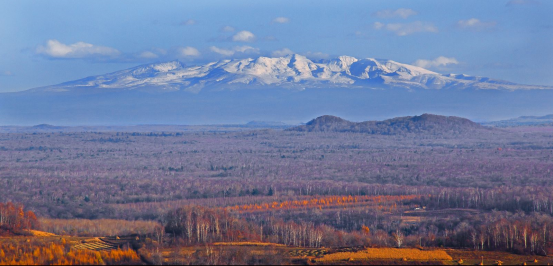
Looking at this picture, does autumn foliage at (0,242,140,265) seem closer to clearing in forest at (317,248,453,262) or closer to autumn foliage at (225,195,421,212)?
clearing in forest at (317,248,453,262)

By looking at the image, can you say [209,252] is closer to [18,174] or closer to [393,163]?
[18,174]

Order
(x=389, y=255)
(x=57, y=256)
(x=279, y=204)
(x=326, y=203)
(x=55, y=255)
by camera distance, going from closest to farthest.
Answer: (x=57, y=256) → (x=55, y=255) → (x=389, y=255) → (x=279, y=204) → (x=326, y=203)

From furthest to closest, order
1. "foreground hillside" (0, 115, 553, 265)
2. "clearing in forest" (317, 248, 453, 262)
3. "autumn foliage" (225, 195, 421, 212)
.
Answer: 1. "autumn foliage" (225, 195, 421, 212)
2. "foreground hillside" (0, 115, 553, 265)
3. "clearing in forest" (317, 248, 453, 262)

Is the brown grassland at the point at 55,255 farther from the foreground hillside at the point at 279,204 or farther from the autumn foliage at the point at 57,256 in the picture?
the foreground hillside at the point at 279,204

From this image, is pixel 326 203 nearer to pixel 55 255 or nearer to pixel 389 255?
pixel 389 255

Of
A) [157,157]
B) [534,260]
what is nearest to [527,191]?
[534,260]

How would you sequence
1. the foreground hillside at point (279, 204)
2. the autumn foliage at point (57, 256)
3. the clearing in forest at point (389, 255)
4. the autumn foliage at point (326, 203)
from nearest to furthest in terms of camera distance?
the autumn foliage at point (57, 256)
the clearing in forest at point (389, 255)
the foreground hillside at point (279, 204)
the autumn foliage at point (326, 203)

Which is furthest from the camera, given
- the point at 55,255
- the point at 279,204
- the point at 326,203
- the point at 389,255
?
the point at 326,203

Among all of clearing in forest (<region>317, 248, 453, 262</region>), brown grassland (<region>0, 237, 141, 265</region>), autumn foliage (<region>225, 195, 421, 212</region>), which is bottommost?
autumn foliage (<region>225, 195, 421, 212</region>)

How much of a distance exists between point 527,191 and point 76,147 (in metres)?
115

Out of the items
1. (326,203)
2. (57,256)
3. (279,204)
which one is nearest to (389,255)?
(57,256)

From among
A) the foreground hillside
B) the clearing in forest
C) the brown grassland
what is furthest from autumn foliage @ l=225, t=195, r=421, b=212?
the brown grassland

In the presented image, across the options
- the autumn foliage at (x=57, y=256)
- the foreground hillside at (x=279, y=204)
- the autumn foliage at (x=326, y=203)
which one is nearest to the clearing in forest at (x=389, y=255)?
the foreground hillside at (x=279, y=204)

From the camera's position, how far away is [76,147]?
164875 millimetres
